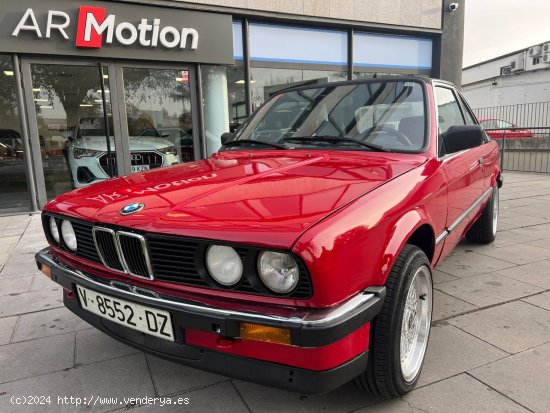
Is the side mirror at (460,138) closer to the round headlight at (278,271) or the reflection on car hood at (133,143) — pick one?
the round headlight at (278,271)

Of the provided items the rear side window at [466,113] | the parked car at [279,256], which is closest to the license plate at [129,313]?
the parked car at [279,256]

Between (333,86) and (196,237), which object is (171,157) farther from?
(196,237)

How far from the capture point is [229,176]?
2240 mm

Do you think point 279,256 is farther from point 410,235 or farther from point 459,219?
point 459,219

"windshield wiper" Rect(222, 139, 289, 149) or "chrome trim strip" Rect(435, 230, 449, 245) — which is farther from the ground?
"windshield wiper" Rect(222, 139, 289, 149)

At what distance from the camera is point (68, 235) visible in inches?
88.7

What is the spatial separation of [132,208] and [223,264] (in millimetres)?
548

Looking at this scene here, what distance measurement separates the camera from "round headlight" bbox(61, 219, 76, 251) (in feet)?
7.36

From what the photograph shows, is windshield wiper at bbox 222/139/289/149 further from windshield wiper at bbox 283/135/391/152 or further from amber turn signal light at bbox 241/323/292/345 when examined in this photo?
amber turn signal light at bbox 241/323/292/345

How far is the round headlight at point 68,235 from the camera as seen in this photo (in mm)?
2244

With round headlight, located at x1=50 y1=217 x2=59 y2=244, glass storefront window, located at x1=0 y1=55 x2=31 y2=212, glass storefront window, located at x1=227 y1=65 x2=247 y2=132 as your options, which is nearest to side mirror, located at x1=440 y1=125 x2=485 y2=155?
round headlight, located at x1=50 y1=217 x2=59 y2=244

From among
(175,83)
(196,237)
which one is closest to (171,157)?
(175,83)

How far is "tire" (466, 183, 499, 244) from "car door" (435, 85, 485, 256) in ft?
2.51

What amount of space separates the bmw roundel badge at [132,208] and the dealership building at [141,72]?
5.72 meters
